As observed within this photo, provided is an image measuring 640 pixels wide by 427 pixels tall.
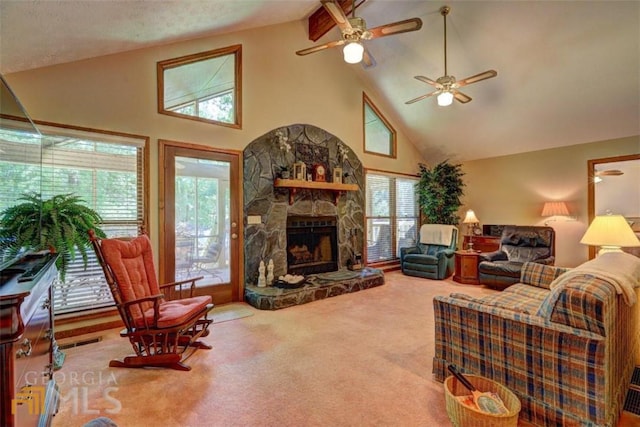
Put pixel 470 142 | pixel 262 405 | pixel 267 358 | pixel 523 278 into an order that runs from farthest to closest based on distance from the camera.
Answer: pixel 470 142, pixel 523 278, pixel 267 358, pixel 262 405

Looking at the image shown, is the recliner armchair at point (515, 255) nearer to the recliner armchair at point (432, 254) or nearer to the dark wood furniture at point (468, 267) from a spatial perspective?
the dark wood furniture at point (468, 267)

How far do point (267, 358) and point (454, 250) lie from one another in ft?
15.0

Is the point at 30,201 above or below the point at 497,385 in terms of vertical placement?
above

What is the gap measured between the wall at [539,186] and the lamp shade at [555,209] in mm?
349

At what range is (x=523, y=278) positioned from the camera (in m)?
3.32

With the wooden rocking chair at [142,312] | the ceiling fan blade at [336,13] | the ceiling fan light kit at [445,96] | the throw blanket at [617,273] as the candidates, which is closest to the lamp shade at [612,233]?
the throw blanket at [617,273]

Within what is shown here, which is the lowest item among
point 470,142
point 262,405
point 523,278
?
point 262,405

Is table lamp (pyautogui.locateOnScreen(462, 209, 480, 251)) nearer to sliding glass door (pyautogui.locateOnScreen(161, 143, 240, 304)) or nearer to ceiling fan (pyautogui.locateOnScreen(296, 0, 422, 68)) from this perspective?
ceiling fan (pyautogui.locateOnScreen(296, 0, 422, 68))

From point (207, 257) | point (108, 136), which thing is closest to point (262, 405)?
point (207, 257)

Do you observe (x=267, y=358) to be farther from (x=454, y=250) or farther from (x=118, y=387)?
(x=454, y=250)

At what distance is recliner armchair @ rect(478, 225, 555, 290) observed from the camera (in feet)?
15.5

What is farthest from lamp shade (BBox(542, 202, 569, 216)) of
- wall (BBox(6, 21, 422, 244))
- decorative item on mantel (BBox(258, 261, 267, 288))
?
decorative item on mantel (BBox(258, 261, 267, 288))

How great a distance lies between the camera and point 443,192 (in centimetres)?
646

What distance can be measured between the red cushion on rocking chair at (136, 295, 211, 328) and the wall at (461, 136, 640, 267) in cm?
622
